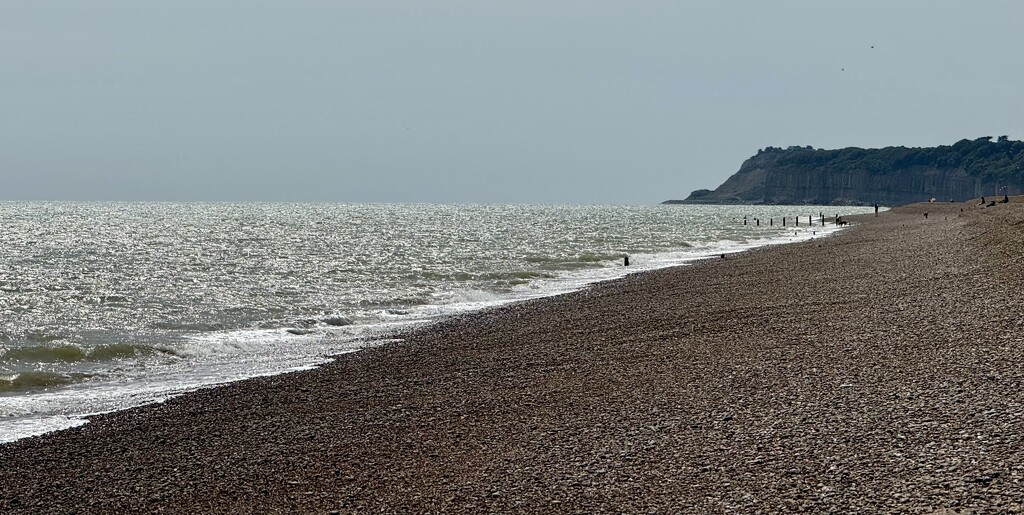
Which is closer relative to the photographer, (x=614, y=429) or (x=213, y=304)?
(x=614, y=429)

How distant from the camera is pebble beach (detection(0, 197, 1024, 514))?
826 centimetres

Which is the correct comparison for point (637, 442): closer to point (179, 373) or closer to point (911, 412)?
point (911, 412)

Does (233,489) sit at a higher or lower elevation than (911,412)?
lower

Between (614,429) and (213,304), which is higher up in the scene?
(614,429)

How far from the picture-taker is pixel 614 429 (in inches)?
420

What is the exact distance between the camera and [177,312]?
90.7 feet

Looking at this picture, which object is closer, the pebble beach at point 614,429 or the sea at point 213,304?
the pebble beach at point 614,429

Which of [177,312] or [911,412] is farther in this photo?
[177,312]

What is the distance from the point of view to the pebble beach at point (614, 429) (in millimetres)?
8258

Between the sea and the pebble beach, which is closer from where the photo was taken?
the pebble beach

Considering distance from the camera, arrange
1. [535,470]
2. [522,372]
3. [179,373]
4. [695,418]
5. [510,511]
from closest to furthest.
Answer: [510,511]
[535,470]
[695,418]
[522,372]
[179,373]

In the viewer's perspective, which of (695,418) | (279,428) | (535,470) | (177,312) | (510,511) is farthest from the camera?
(177,312)

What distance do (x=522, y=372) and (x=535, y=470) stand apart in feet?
19.3

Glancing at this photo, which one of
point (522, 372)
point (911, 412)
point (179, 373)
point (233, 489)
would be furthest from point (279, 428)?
point (911, 412)
